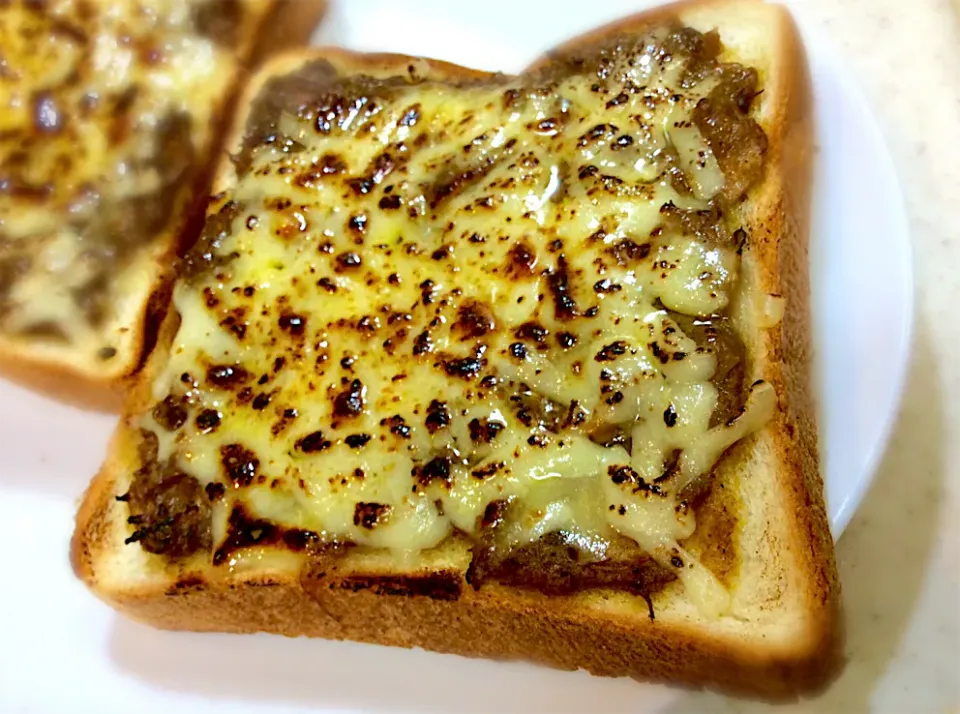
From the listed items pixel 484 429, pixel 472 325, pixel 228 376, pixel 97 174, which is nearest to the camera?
pixel 484 429

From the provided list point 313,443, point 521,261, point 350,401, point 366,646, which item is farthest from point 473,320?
point 366,646

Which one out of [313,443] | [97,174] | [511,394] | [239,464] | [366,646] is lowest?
[366,646]

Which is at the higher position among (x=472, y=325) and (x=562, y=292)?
(x=562, y=292)

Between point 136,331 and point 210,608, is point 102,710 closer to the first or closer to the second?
point 210,608

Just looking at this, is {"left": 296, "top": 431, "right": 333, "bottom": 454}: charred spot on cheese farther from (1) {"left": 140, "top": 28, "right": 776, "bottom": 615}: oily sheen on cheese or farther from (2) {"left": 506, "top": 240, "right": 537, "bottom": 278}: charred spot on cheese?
(2) {"left": 506, "top": 240, "right": 537, "bottom": 278}: charred spot on cheese

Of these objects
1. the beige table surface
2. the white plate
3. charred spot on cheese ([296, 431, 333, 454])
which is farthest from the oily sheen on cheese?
the beige table surface

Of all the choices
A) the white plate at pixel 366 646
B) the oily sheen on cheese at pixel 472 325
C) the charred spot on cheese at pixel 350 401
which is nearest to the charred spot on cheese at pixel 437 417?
the oily sheen on cheese at pixel 472 325

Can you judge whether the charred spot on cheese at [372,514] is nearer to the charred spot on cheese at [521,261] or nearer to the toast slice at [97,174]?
the charred spot on cheese at [521,261]

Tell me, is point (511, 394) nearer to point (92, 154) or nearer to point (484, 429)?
point (484, 429)

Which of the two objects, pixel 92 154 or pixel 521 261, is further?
pixel 92 154
